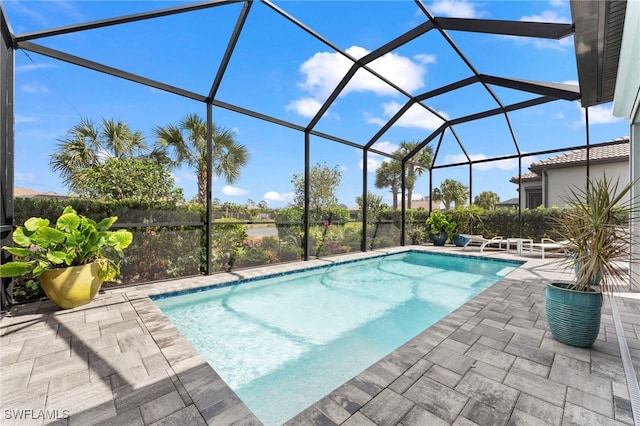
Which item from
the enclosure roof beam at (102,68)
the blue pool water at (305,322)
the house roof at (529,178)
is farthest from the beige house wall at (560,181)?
the enclosure roof beam at (102,68)

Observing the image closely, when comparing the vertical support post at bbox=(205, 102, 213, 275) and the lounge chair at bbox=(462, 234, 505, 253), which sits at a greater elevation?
the vertical support post at bbox=(205, 102, 213, 275)

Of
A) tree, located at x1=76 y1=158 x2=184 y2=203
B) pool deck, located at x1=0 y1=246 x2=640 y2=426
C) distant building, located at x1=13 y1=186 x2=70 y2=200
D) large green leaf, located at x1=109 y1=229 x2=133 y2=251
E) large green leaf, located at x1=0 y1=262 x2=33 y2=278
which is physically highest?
tree, located at x1=76 y1=158 x2=184 y2=203

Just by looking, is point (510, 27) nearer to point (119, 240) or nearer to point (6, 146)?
point (119, 240)

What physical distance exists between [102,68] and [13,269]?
2.98 metres

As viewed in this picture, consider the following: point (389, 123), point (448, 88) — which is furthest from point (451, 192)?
point (448, 88)

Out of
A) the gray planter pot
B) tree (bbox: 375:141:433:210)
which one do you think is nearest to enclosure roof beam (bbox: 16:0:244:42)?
the gray planter pot

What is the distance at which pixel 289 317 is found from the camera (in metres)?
4.20

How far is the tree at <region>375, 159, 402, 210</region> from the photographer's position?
17.2m

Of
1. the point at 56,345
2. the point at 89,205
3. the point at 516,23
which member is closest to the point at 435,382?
the point at 56,345

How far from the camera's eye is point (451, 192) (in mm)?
19312

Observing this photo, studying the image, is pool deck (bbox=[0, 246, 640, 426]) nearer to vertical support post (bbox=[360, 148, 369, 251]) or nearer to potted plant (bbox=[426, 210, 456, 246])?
vertical support post (bbox=[360, 148, 369, 251])

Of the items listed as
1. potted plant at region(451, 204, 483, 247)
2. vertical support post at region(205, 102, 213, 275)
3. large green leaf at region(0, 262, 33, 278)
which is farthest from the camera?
potted plant at region(451, 204, 483, 247)

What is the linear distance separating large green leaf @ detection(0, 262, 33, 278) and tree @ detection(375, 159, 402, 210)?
16.1 m

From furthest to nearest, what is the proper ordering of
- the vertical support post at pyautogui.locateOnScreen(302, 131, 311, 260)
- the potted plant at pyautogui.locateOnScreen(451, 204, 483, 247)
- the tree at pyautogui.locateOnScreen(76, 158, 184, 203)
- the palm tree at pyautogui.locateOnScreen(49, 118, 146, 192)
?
the potted plant at pyautogui.locateOnScreen(451, 204, 483, 247)
the vertical support post at pyautogui.locateOnScreen(302, 131, 311, 260)
the tree at pyautogui.locateOnScreen(76, 158, 184, 203)
the palm tree at pyautogui.locateOnScreen(49, 118, 146, 192)
